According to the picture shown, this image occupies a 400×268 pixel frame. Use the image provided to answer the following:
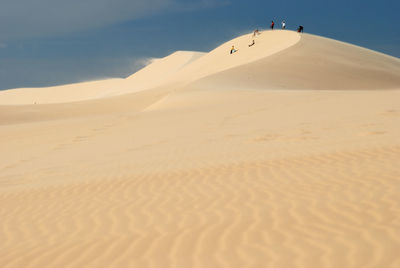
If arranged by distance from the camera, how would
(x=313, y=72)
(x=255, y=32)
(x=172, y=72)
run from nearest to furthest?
(x=313, y=72)
(x=255, y=32)
(x=172, y=72)

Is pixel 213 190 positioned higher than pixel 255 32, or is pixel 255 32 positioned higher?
pixel 255 32

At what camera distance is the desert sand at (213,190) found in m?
4.14

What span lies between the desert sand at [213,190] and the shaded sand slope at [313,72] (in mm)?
14942

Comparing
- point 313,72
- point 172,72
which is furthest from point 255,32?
point 172,72

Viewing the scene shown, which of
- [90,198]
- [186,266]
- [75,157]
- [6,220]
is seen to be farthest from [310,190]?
[75,157]

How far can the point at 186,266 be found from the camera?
3.86 meters

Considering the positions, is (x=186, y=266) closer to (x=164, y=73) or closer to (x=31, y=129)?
(x=31, y=129)

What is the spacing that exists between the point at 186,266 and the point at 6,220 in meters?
3.27

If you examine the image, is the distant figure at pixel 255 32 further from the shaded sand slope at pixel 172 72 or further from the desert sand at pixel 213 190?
the desert sand at pixel 213 190

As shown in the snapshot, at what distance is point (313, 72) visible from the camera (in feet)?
117

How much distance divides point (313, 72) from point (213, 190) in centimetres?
3098

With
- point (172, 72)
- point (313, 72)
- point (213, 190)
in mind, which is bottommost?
point (213, 190)

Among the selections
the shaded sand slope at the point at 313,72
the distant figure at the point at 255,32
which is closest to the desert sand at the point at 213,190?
the shaded sand slope at the point at 313,72

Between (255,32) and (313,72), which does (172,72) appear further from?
(313,72)
